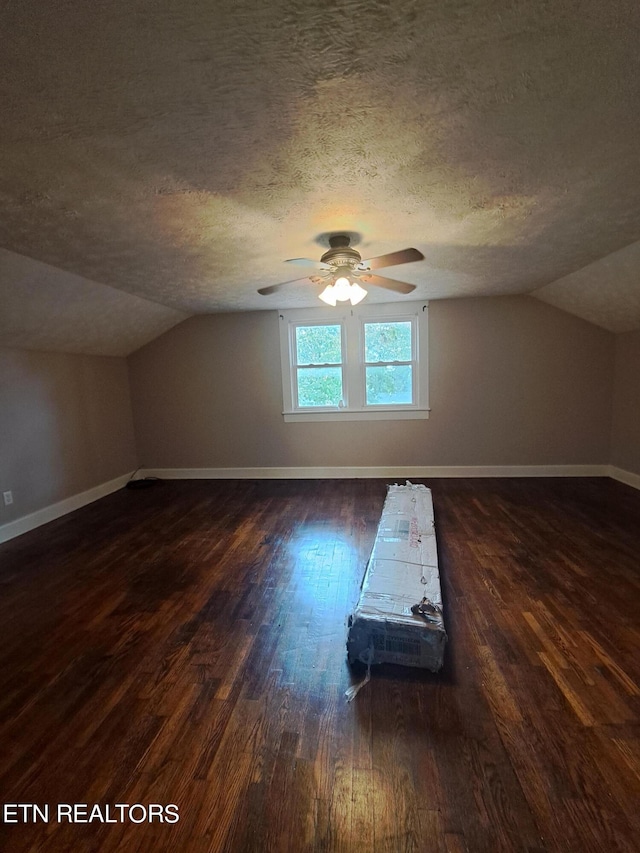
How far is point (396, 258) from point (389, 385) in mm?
2655

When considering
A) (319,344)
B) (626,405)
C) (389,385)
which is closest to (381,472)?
(389,385)

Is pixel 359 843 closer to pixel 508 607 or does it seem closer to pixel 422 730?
pixel 422 730

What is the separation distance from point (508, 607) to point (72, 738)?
2.20m

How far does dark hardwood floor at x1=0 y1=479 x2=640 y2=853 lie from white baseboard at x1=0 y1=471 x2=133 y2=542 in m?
0.61

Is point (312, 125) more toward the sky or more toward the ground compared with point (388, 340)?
more toward the sky

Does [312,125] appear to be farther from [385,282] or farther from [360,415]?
[360,415]

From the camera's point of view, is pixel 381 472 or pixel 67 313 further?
pixel 381 472

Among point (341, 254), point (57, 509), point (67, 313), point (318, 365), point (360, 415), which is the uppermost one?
point (341, 254)

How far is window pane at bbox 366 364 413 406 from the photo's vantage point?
15.5 ft

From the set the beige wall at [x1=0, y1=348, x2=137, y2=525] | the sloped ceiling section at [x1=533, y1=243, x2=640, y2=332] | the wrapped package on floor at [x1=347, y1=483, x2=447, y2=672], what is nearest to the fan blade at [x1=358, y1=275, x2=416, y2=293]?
the sloped ceiling section at [x1=533, y1=243, x2=640, y2=332]

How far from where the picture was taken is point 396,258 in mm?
2199

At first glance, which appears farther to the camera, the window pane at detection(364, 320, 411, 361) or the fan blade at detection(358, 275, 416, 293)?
the window pane at detection(364, 320, 411, 361)

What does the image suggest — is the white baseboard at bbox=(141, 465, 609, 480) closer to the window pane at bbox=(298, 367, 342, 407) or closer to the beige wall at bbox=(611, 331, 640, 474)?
the beige wall at bbox=(611, 331, 640, 474)

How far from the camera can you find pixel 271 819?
1146 millimetres
